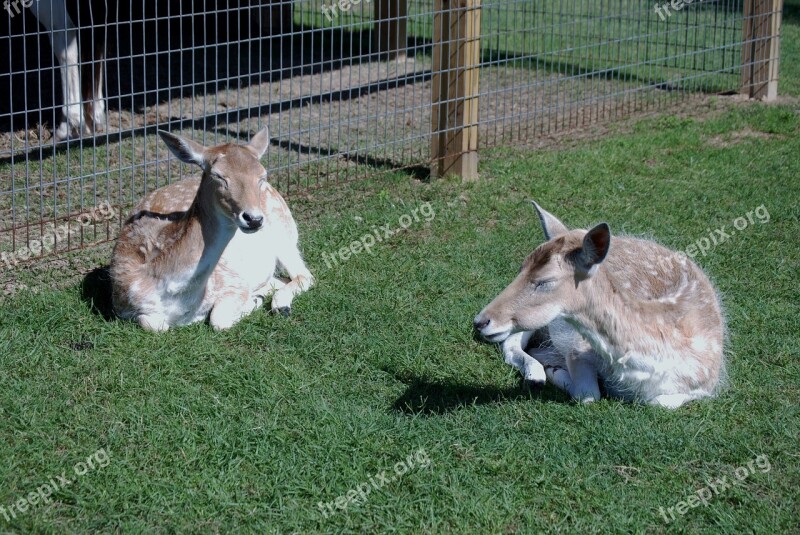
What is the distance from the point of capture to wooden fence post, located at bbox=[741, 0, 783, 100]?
10.6m

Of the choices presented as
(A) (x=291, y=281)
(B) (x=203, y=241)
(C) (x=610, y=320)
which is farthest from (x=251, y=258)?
(C) (x=610, y=320)

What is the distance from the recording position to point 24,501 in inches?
161

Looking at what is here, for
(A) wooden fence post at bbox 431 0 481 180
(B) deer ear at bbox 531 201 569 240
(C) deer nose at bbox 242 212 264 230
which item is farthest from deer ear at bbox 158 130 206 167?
(A) wooden fence post at bbox 431 0 481 180

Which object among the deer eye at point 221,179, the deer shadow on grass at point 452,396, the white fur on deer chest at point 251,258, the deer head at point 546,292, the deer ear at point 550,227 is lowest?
the deer shadow on grass at point 452,396

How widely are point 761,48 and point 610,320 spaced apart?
7.21 metres

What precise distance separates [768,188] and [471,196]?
2.38 meters

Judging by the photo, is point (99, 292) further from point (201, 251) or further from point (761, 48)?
point (761, 48)

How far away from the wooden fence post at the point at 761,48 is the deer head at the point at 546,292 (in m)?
6.96

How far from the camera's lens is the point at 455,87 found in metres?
8.17

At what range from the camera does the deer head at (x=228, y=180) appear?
17.9ft

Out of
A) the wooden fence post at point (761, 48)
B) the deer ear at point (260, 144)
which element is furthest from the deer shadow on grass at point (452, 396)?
the wooden fence post at point (761, 48)

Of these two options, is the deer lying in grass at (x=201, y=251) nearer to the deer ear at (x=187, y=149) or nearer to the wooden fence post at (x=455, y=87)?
the deer ear at (x=187, y=149)

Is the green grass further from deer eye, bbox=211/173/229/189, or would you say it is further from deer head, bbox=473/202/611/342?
deer eye, bbox=211/173/229/189

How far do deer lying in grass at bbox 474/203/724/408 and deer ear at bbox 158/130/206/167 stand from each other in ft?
6.39
